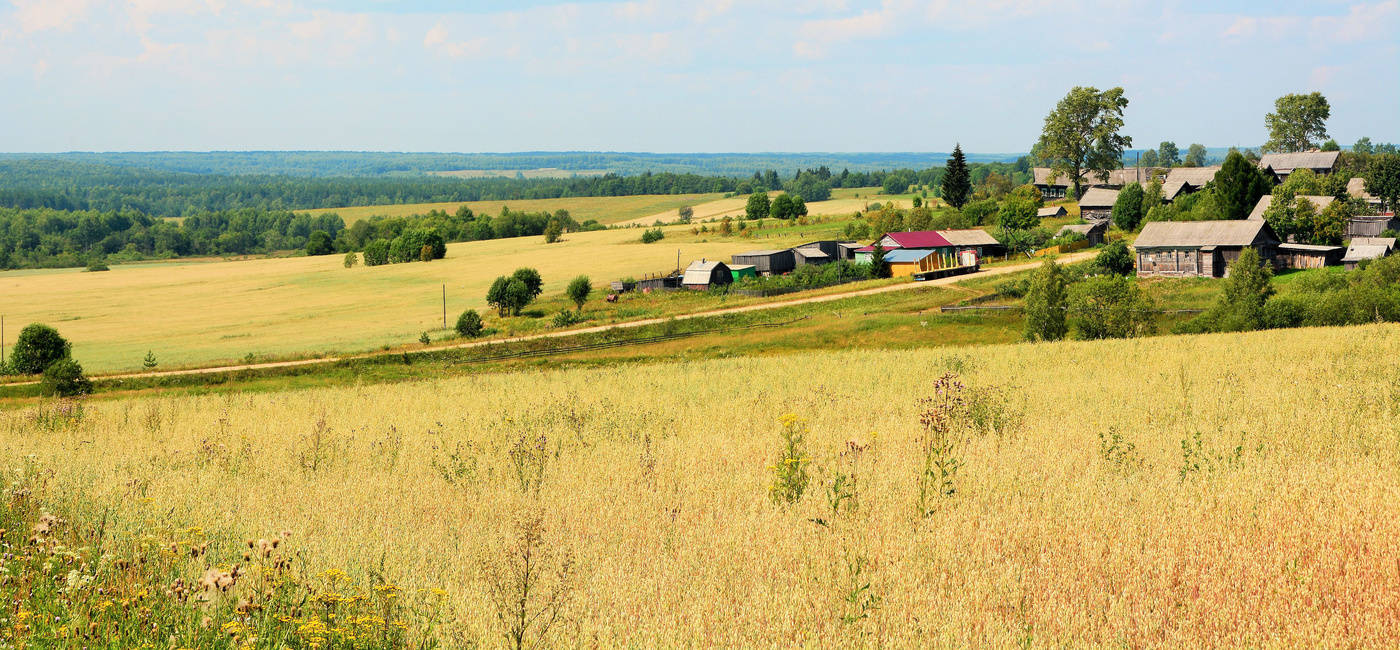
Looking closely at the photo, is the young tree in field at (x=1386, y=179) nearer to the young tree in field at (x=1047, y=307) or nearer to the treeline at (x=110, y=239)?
the young tree in field at (x=1047, y=307)

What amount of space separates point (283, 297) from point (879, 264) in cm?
6051

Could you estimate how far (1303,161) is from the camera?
115 meters

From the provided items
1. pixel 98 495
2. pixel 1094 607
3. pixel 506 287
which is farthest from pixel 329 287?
pixel 1094 607

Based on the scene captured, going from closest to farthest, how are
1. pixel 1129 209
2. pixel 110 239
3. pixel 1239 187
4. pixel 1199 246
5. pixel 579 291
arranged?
pixel 1199 246 < pixel 579 291 < pixel 1239 187 < pixel 1129 209 < pixel 110 239

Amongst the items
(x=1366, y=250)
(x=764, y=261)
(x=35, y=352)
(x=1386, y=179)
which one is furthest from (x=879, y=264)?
(x=35, y=352)

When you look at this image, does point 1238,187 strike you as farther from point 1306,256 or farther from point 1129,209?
point 1306,256

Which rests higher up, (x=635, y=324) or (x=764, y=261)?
(x=764, y=261)

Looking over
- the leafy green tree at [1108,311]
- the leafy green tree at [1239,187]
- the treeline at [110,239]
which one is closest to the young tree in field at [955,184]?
the leafy green tree at [1239,187]

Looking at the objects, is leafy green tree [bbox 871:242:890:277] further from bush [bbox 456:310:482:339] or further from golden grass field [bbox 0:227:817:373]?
bush [bbox 456:310:482:339]

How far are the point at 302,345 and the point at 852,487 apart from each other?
2414 inches

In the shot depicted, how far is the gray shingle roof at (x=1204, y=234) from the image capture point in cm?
6631

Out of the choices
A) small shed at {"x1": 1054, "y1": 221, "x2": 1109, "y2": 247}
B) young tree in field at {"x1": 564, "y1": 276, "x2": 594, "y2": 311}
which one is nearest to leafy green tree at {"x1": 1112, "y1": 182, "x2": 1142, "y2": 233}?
small shed at {"x1": 1054, "y1": 221, "x2": 1109, "y2": 247}

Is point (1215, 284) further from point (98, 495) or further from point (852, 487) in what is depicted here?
point (98, 495)

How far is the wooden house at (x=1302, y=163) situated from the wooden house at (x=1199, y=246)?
5275 cm
